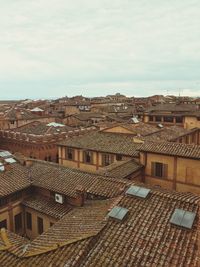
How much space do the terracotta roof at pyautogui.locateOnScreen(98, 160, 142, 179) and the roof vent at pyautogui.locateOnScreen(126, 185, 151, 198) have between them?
5732 mm

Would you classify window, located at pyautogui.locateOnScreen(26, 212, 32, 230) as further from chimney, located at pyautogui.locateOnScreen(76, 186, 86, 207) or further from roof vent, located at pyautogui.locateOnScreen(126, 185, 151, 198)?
roof vent, located at pyautogui.locateOnScreen(126, 185, 151, 198)

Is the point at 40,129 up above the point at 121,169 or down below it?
above

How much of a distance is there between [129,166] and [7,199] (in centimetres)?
1208

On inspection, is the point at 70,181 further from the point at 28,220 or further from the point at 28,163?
the point at 28,163

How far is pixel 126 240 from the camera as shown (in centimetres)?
1234

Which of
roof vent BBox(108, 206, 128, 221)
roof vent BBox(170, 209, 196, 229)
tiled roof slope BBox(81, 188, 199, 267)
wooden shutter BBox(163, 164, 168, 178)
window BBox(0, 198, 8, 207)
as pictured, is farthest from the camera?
wooden shutter BBox(163, 164, 168, 178)

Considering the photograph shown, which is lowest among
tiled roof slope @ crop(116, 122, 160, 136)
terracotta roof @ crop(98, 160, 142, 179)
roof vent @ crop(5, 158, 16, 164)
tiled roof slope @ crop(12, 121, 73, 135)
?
terracotta roof @ crop(98, 160, 142, 179)

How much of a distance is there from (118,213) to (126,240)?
185cm

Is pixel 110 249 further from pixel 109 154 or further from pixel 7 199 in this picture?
pixel 109 154

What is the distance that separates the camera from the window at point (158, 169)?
1031 inches

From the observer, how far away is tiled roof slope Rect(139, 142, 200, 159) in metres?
24.3

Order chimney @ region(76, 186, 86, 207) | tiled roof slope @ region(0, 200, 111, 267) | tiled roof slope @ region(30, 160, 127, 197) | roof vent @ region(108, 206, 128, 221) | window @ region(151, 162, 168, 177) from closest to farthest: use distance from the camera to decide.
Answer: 1. tiled roof slope @ region(0, 200, 111, 267)
2. roof vent @ region(108, 206, 128, 221)
3. tiled roof slope @ region(30, 160, 127, 197)
4. chimney @ region(76, 186, 86, 207)
5. window @ region(151, 162, 168, 177)

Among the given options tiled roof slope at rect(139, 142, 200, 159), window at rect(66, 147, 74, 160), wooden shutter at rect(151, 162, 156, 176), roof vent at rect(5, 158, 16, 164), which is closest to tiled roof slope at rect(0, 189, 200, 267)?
tiled roof slope at rect(139, 142, 200, 159)

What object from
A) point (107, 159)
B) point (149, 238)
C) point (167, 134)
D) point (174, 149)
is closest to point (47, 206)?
point (149, 238)
